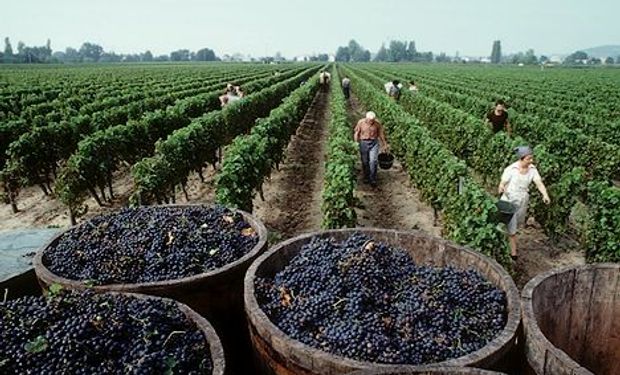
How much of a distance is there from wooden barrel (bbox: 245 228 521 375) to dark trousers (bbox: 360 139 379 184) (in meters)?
8.08

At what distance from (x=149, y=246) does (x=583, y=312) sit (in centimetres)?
336

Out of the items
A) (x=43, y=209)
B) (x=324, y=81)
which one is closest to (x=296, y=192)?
(x=43, y=209)

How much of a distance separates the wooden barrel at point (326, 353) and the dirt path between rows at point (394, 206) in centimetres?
560

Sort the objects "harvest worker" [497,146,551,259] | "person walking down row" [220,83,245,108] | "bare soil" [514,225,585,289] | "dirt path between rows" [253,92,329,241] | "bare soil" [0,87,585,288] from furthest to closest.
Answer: "person walking down row" [220,83,245,108], "dirt path between rows" [253,92,329,241], "bare soil" [0,87,585,288], "bare soil" [514,225,585,289], "harvest worker" [497,146,551,259]

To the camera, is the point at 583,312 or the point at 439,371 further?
the point at 583,312

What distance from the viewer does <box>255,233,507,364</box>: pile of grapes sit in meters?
3.01

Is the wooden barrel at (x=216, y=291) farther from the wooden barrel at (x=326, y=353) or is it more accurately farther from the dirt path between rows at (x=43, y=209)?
the dirt path between rows at (x=43, y=209)

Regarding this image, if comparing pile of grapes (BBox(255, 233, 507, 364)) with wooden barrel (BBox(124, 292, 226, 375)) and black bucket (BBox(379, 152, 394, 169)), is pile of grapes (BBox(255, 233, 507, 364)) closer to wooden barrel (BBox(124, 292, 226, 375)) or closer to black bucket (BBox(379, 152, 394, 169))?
wooden barrel (BBox(124, 292, 226, 375))

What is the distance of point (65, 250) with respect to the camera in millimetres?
4180

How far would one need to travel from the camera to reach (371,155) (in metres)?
12.4

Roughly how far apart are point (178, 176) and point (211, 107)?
13.3m

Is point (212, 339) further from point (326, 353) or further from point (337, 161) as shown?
point (337, 161)

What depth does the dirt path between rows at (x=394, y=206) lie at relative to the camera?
10227 mm

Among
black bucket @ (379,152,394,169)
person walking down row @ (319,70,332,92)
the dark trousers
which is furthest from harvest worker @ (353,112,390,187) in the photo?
person walking down row @ (319,70,332,92)
